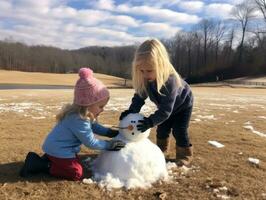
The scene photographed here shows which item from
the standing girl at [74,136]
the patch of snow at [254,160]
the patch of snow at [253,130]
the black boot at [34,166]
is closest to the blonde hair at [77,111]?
the standing girl at [74,136]

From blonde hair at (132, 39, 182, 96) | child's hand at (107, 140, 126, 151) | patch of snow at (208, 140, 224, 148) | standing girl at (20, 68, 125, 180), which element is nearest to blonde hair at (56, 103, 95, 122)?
standing girl at (20, 68, 125, 180)

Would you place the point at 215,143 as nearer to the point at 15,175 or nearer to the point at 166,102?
the point at 166,102

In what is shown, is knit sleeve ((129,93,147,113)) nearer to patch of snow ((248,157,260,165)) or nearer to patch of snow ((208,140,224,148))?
patch of snow ((248,157,260,165))

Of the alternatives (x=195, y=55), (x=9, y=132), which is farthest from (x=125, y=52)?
(x=9, y=132)

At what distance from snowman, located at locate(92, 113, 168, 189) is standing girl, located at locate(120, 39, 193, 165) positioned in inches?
7.1

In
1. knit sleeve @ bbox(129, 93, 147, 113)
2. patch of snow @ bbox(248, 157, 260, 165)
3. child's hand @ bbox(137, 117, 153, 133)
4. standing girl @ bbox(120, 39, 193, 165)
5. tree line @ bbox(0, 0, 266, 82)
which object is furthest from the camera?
tree line @ bbox(0, 0, 266, 82)

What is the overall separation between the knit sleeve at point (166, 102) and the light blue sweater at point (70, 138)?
2.16 feet

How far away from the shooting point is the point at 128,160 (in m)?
4.58

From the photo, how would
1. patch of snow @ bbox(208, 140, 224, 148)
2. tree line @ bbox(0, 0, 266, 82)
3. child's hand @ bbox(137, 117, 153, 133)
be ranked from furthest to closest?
tree line @ bbox(0, 0, 266, 82) < patch of snow @ bbox(208, 140, 224, 148) < child's hand @ bbox(137, 117, 153, 133)

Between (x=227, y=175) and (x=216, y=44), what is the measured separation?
85994 mm

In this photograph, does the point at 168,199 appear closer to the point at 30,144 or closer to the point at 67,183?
the point at 67,183

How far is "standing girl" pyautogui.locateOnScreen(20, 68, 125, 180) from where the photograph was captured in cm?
460

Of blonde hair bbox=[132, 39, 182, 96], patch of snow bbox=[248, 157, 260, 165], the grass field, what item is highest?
blonde hair bbox=[132, 39, 182, 96]

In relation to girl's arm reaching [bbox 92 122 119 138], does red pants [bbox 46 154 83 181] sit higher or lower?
lower
